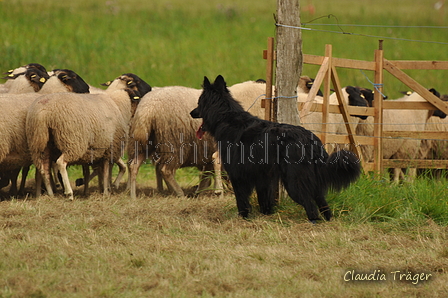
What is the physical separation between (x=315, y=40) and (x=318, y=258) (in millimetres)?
20650

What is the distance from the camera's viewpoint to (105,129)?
841 cm

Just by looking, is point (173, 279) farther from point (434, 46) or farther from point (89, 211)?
point (434, 46)

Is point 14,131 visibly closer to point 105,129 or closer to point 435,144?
point 105,129

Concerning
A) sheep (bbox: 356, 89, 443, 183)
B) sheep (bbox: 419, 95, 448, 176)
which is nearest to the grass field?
sheep (bbox: 356, 89, 443, 183)

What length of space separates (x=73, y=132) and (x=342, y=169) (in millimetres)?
3863

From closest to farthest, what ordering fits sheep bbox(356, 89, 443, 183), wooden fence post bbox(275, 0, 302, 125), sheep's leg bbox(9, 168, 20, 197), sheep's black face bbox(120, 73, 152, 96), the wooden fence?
wooden fence post bbox(275, 0, 302, 125), the wooden fence, sheep's leg bbox(9, 168, 20, 197), sheep's black face bbox(120, 73, 152, 96), sheep bbox(356, 89, 443, 183)

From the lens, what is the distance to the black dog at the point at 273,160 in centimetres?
582

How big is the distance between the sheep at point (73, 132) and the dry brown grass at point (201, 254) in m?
1.37

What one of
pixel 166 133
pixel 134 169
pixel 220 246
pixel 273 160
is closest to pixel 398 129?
pixel 166 133

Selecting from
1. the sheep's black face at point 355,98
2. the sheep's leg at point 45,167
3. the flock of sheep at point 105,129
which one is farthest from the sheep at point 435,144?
the sheep's leg at point 45,167

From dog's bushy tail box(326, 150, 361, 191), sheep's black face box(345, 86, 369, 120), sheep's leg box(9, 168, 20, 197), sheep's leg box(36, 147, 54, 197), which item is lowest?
sheep's leg box(9, 168, 20, 197)

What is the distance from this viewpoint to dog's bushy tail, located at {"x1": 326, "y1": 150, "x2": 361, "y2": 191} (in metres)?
5.79

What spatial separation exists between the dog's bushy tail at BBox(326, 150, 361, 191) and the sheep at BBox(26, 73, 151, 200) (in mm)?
3711

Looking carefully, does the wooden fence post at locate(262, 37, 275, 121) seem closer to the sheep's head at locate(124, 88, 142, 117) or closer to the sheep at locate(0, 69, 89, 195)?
the sheep's head at locate(124, 88, 142, 117)
